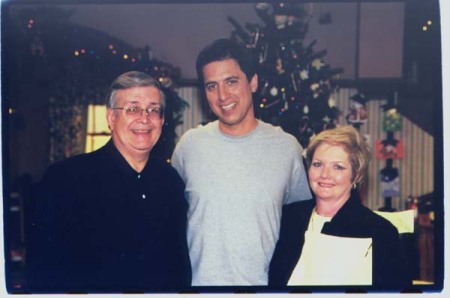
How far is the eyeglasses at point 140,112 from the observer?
2387mm

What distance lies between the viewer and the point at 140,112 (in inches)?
94.1

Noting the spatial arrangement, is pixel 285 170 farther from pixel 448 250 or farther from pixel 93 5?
pixel 93 5

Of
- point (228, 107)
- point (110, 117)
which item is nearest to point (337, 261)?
point (228, 107)

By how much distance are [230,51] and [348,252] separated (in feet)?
3.70

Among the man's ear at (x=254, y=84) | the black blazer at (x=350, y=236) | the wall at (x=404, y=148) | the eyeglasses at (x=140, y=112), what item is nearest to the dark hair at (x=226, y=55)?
the man's ear at (x=254, y=84)

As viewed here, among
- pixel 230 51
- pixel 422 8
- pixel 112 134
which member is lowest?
pixel 112 134

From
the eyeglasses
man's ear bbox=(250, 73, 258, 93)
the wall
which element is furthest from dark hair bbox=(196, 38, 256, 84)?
the eyeglasses

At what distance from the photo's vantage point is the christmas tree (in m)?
2.40

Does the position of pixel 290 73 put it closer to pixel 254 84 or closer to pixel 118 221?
pixel 254 84

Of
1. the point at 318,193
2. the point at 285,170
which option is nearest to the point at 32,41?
the point at 285,170

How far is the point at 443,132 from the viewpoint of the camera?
7.79 feet

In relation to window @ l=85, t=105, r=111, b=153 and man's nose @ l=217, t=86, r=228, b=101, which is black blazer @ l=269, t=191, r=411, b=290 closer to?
man's nose @ l=217, t=86, r=228, b=101

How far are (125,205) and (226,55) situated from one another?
2.89ft

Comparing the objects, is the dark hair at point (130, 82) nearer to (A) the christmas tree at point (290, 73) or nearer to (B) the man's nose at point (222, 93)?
(B) the man's nose at point (222, 93)
